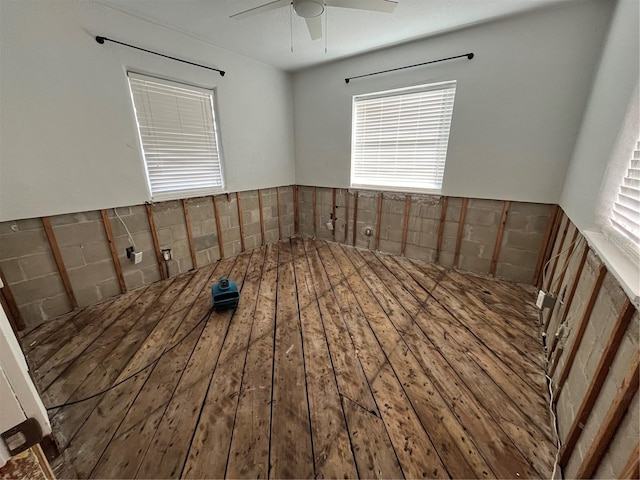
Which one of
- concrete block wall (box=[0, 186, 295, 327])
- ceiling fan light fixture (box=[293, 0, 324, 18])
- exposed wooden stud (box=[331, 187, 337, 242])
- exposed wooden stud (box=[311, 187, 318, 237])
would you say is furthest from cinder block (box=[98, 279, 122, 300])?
ceiling fan light fixture (box=[293, 0, 324, 18])

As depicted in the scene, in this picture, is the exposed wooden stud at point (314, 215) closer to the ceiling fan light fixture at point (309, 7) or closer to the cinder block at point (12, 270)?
the ceiling fan light fixture at point (309, 7)

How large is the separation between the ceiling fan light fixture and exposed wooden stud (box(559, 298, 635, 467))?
2.52 m

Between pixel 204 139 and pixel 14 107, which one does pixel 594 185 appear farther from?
pixel 14 107

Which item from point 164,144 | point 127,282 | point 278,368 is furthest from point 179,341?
point 164,144

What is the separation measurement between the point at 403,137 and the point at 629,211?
258 centimetres

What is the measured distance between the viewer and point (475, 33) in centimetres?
270

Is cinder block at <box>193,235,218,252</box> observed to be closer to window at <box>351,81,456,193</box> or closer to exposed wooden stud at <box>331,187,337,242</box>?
exposed wooden stud at <box>331,187,337,242</box>

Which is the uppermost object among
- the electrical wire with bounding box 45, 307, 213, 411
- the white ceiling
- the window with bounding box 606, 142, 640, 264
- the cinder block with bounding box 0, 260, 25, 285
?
the white ceiling

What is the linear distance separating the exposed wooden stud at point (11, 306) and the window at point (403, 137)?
394cm

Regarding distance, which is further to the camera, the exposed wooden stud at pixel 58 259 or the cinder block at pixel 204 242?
the cinder block at pixel 204 242

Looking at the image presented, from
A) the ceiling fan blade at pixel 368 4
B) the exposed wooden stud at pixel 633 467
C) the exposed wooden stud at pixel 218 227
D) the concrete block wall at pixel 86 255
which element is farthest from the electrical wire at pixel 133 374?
the ceiling fan blade at pixel 368 4

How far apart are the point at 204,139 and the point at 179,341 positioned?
8.11 ft

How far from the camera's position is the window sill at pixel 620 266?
2.96 feet

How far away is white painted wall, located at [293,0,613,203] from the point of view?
7.69 feet
